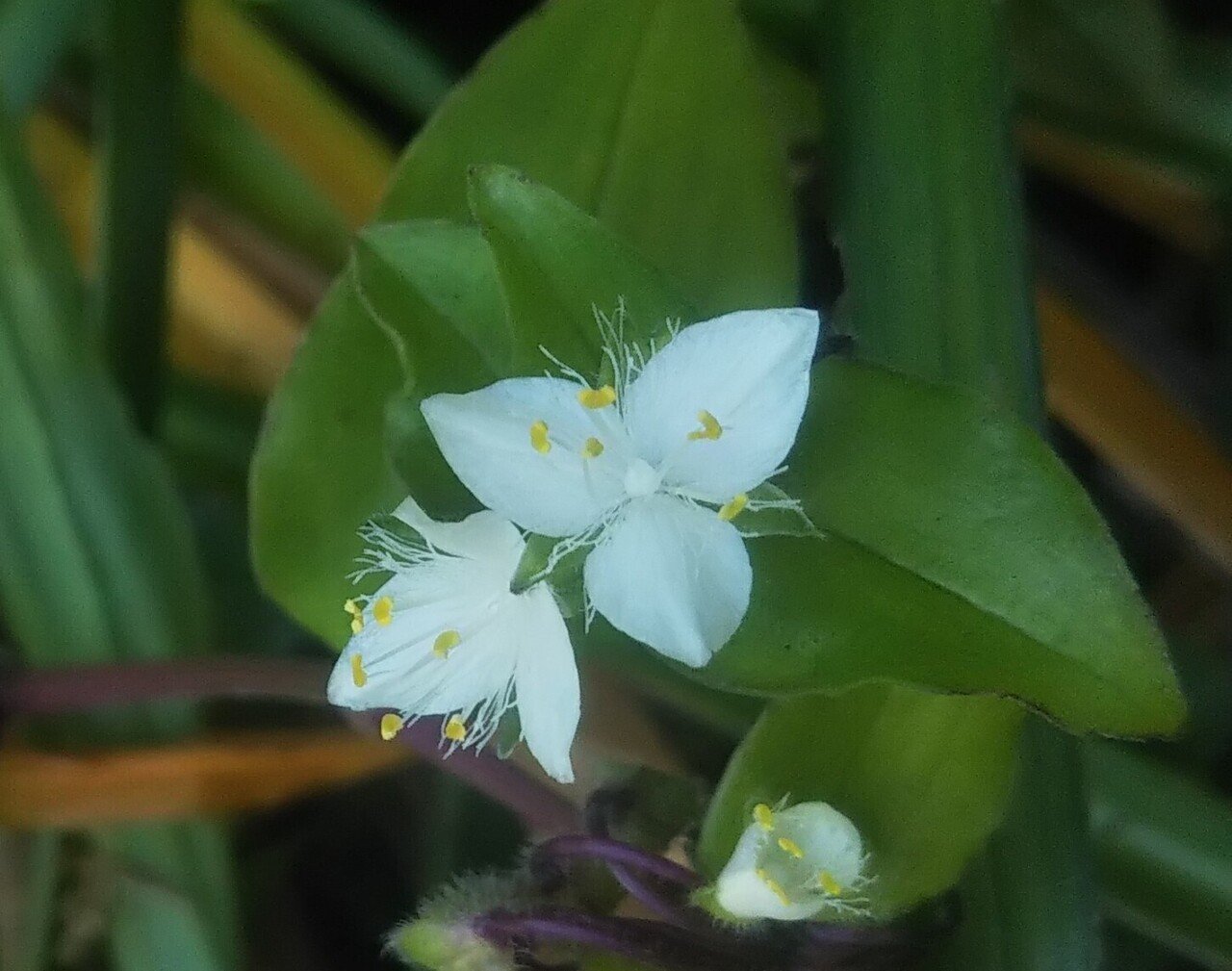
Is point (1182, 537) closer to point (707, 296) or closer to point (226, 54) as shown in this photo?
point (707, 296)

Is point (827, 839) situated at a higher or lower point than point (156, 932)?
higher

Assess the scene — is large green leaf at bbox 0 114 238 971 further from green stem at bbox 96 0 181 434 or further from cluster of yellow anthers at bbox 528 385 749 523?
cluster of yellow anthers at bbox 528 385 749 523

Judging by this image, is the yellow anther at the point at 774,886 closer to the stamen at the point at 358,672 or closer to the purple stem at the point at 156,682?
the stamen at the point at 358,672

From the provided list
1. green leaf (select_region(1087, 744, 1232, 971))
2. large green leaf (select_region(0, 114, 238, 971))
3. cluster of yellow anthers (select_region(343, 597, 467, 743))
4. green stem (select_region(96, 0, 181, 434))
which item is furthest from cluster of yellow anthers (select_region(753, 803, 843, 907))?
green stem (select_region(96, 0, 181, 434))

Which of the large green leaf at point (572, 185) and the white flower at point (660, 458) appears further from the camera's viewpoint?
the large green leaf at point (572, 185)

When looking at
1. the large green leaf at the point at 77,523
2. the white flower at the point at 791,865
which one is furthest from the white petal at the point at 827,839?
the large green leaf at the point at 77,523

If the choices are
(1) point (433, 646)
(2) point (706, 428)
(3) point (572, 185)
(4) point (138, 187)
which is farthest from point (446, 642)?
(4) point (138, 187)

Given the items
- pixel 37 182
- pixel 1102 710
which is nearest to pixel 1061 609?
pixel 1102 710

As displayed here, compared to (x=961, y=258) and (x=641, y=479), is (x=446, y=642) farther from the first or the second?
(x=961, y=258)
